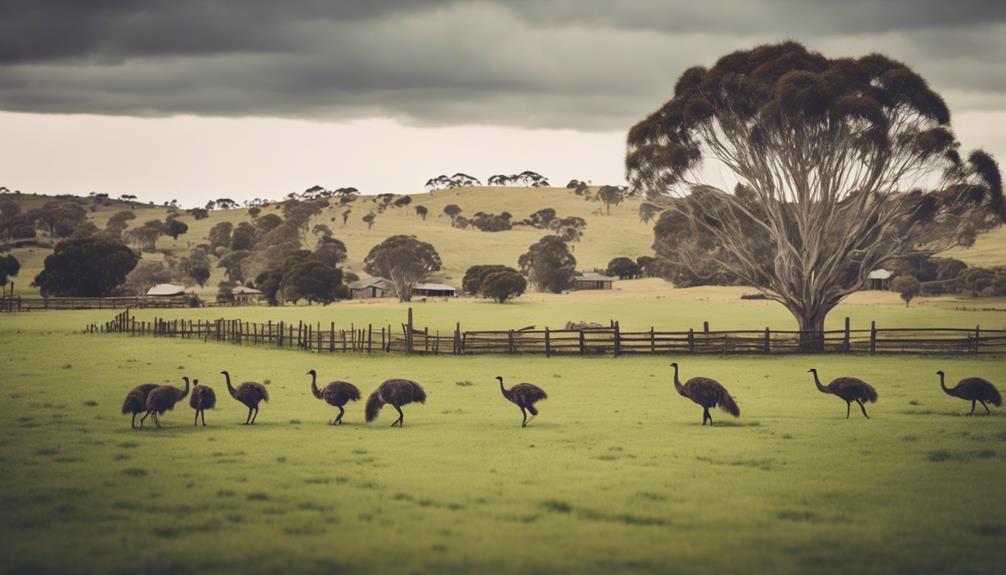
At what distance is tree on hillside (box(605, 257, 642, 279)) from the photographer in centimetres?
16000

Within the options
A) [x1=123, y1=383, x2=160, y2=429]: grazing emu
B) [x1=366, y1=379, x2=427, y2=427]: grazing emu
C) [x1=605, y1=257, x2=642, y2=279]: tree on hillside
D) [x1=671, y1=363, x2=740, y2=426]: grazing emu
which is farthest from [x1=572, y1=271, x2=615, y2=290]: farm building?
[x1=123, y1=383, x2=160, y2=429]: grazing emu

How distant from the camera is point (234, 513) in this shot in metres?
12.8

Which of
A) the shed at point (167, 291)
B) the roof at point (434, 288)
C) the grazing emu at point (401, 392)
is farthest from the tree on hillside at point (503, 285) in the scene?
the grazing emu at point (401, 392)

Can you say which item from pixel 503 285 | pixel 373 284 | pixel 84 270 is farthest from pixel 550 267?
pixel 84 270

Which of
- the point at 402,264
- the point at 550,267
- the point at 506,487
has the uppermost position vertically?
the point at 550,267

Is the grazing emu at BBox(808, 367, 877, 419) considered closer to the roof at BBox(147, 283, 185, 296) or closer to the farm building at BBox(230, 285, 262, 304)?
the farm building at BBox(230, 285, 262, 304)

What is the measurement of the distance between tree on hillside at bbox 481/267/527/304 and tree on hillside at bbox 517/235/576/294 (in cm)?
2777

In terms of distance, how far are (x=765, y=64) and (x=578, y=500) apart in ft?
138

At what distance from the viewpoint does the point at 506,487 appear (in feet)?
48.0

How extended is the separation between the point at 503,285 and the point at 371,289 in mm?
35123

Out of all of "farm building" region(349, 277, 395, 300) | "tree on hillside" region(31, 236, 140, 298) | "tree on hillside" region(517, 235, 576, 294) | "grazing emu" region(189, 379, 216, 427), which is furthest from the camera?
"tree on hillside" region(517, 235, 576, 294)

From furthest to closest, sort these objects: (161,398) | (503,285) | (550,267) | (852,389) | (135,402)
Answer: (550,267) < (503,285) < (852,389) < (135,402) < (161,398)

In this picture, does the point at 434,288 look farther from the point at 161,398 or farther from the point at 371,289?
the point at 161,398

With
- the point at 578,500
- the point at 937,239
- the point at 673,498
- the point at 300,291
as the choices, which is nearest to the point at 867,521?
the point at 673,498
